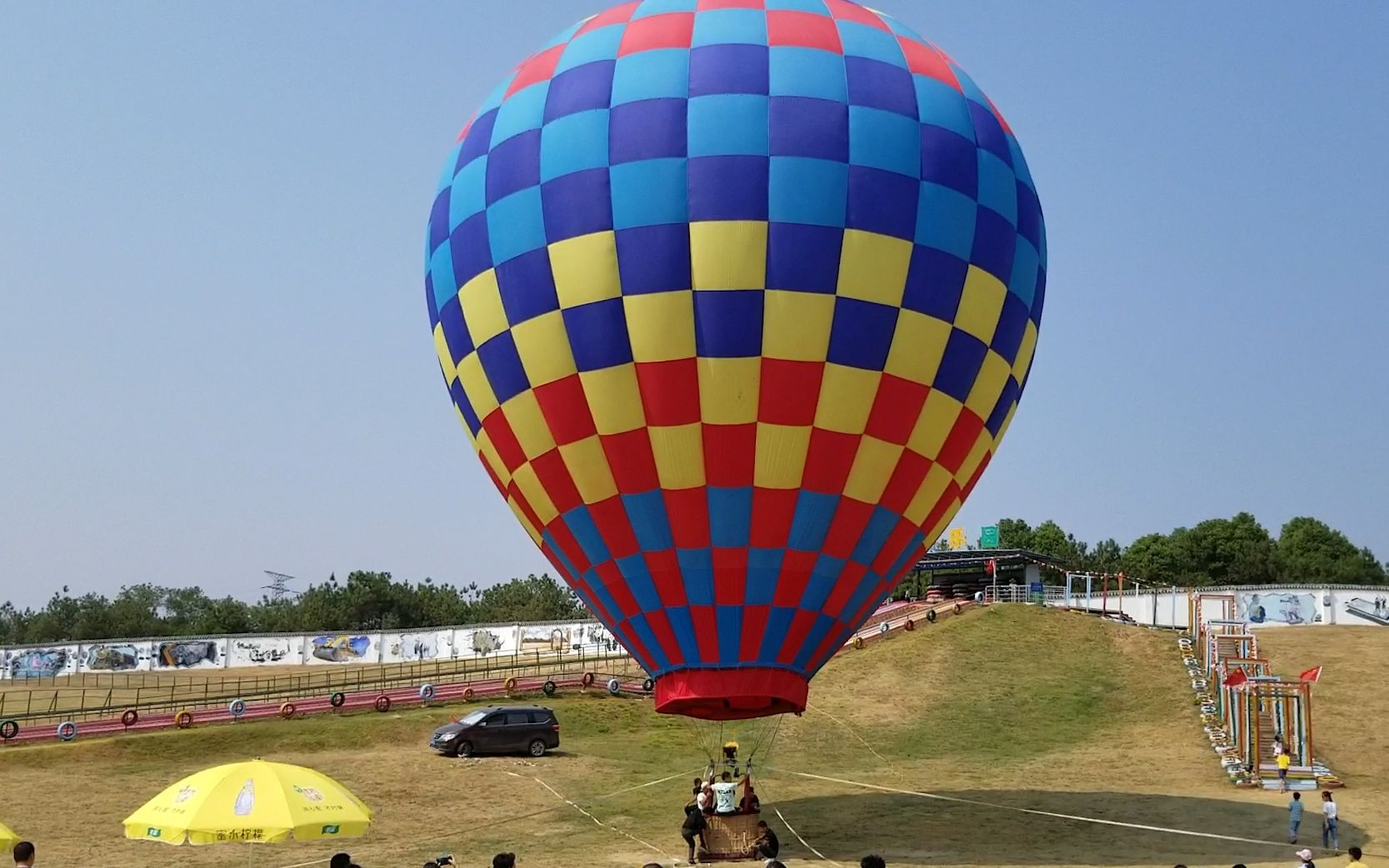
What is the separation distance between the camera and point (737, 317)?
2167 cm

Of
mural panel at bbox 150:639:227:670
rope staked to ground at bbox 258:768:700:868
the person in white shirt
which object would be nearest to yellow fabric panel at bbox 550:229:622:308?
the person in white shirt

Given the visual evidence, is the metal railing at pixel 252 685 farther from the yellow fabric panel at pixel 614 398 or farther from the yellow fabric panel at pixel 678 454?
the yellow fabric panel at pixel 678 454

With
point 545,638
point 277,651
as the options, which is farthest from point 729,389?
point 277,651

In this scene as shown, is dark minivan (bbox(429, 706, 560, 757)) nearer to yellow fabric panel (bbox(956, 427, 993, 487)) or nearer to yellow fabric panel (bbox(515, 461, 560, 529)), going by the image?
yellow fabric panel (bbox(515, 461, 560, 529))

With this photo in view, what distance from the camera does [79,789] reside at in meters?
31.5

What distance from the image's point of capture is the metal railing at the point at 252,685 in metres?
49.0

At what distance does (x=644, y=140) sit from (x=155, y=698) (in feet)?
147

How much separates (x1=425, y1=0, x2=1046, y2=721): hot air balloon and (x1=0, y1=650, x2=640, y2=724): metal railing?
2799 cm

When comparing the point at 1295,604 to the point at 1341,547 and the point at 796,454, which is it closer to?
the point at 796,454

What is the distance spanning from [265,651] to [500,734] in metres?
42.3

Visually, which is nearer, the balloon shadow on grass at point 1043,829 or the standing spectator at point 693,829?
the standing spectator at point 693,829

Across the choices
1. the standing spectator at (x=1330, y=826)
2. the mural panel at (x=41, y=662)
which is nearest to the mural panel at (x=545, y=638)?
the mural panel at (x=41, y=662)

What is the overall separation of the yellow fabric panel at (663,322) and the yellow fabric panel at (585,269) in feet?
1.46

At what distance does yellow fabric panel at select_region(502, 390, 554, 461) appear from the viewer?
75.9 ft
